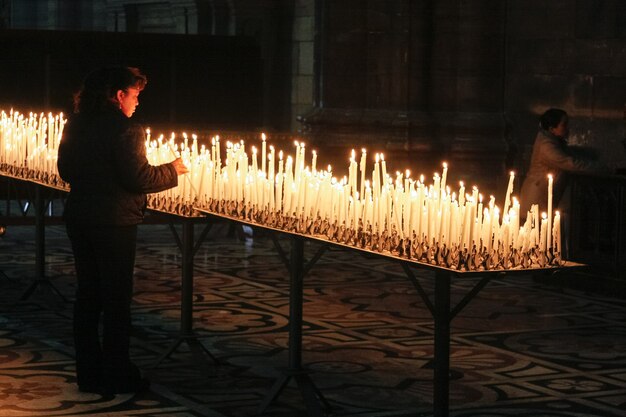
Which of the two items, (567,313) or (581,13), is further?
(581,13)

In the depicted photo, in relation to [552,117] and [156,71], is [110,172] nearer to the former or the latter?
[552,117]

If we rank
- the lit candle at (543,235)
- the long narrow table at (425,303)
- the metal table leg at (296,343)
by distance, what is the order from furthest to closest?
the metal table leg at (296,343), the lit candle at (543,235), the long narrow table at (425,303)

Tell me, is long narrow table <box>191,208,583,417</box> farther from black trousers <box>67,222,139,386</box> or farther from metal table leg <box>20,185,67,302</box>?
metal table leg <box>20,185,67,302</box>

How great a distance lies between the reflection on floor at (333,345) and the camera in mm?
8039

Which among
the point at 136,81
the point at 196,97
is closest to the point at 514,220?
the point at 136,81

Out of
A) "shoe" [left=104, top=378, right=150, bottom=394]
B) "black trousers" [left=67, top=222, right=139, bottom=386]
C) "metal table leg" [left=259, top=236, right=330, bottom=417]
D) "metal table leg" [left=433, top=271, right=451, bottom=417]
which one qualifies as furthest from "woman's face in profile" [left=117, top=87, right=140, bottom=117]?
"metal table leg" [left=433, top=271, right=451, bottom=417]

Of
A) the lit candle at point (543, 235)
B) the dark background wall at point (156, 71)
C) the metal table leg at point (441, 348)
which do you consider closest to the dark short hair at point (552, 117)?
the lit candle at point (543, 235)

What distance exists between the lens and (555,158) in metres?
12.5

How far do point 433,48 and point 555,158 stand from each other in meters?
3.72

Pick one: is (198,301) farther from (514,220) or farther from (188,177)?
(514,220)

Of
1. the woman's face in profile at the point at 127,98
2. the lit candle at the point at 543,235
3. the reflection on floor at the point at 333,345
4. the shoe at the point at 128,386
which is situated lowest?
the reflection on floor at the point at 333,345

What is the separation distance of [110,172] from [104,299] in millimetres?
687

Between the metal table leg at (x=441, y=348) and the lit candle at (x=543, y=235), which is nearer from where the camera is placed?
the metal table leg at (x=441, y=348)

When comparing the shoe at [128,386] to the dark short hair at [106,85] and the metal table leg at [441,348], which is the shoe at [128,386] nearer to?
the dark short hair at [106,85]
